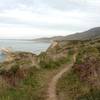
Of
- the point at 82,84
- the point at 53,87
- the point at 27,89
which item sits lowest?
the point at 53,87

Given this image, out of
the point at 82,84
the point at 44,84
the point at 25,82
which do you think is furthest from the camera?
the point at 44,84

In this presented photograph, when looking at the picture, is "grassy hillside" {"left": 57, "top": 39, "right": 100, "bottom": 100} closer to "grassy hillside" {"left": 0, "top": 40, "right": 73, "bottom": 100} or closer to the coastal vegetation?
the coastal vegetation

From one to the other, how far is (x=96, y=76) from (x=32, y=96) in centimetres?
339

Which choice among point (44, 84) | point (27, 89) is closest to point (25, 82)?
point (44, 84)

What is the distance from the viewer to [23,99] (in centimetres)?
1330

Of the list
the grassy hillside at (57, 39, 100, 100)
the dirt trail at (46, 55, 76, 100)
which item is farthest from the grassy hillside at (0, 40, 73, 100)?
the grassy hillside at (57, 39, 100, 100)

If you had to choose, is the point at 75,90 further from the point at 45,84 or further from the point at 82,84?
the point at 45,84

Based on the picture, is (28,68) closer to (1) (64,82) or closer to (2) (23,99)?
(1) (64,82)

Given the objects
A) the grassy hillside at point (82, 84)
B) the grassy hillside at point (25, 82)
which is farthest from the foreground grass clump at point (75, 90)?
the grassy hillside at point (25, 82)

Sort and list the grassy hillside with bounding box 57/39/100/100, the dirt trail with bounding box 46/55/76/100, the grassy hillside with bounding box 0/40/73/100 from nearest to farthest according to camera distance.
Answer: the grassy hillside with bounding box 57/39/100/100, the grassy hillside with bounding box 0/40/73/100, the dirt trail with bounding box 46/55/76/100

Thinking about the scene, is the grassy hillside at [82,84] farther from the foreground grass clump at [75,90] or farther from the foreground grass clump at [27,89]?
the foreground grass clump at [27,89]

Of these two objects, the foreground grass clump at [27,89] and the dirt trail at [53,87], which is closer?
the foreground grass clump at [27,89]

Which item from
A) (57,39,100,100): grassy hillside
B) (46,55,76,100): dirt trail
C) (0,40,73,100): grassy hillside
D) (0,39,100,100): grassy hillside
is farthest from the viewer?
(46,55,76,100): dirt trail

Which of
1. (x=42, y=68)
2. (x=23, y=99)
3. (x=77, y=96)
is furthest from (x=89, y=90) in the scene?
(x=42, y=68)
